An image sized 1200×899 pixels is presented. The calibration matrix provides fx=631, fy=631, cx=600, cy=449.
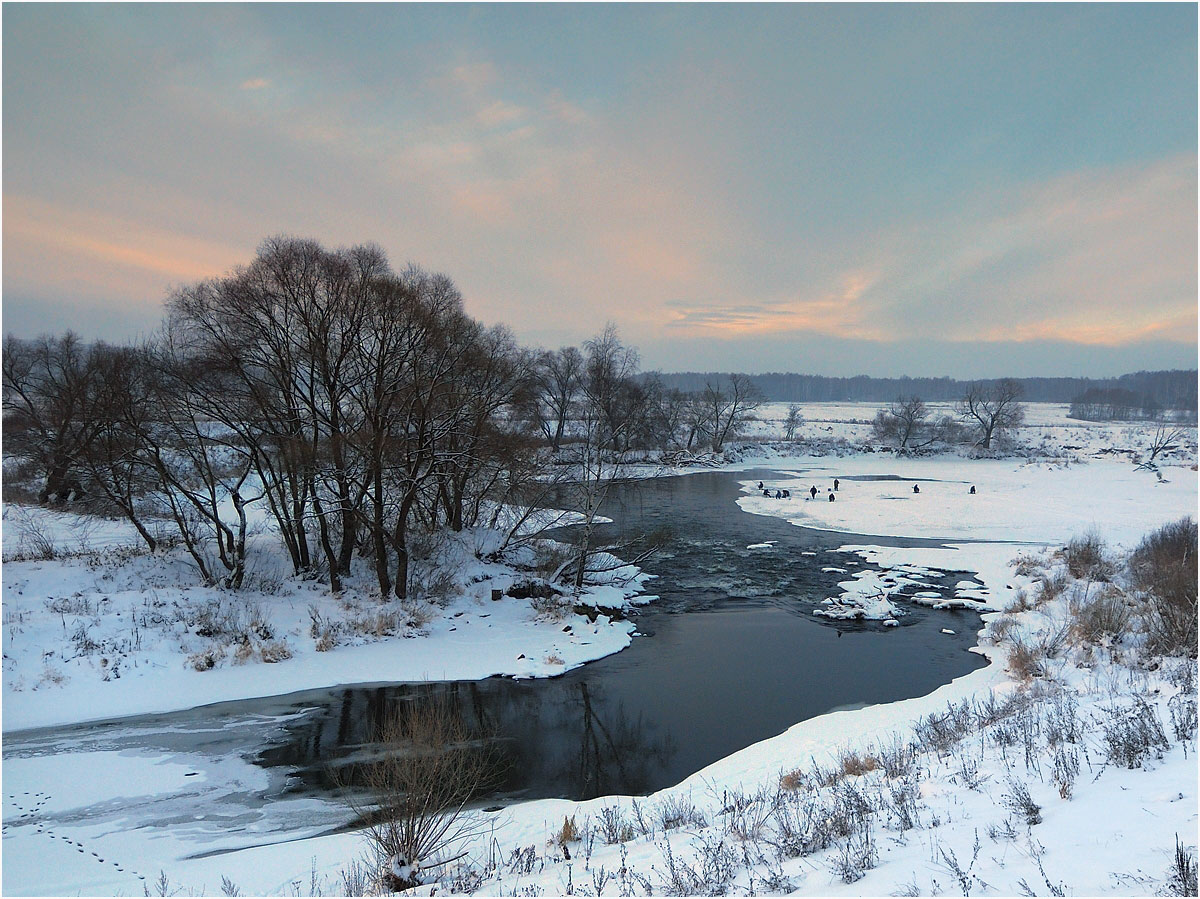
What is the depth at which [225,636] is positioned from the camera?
623 inches

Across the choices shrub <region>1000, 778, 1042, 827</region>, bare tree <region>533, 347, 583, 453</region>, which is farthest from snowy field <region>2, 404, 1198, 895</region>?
bare tree <region>533, 347, 583, 453</region>

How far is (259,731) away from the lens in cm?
1248

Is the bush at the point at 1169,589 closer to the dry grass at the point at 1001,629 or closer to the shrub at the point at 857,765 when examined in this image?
the dry grass at the point at 1001,629

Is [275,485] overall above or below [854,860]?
above

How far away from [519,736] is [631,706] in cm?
255

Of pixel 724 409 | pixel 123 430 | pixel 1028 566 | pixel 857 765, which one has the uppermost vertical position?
pixel 724 409

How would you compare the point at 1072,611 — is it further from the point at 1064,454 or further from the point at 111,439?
the point at 1064,454

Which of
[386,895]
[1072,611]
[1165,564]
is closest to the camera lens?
[386,895]

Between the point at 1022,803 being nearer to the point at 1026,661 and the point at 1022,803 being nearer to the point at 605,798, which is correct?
the point at 605,798

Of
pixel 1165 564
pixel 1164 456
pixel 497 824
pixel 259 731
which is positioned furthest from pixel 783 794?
pixel 1164 456

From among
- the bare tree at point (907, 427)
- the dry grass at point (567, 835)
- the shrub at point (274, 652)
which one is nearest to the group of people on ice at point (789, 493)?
the bare tree at point (907, 427)

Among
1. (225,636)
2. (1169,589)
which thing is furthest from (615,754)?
(1169,589)

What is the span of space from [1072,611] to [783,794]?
12.0 meters

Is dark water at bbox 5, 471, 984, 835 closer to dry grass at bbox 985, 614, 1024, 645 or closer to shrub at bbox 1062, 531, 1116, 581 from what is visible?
dry grass at bbox 985, 614, 1024, 645
